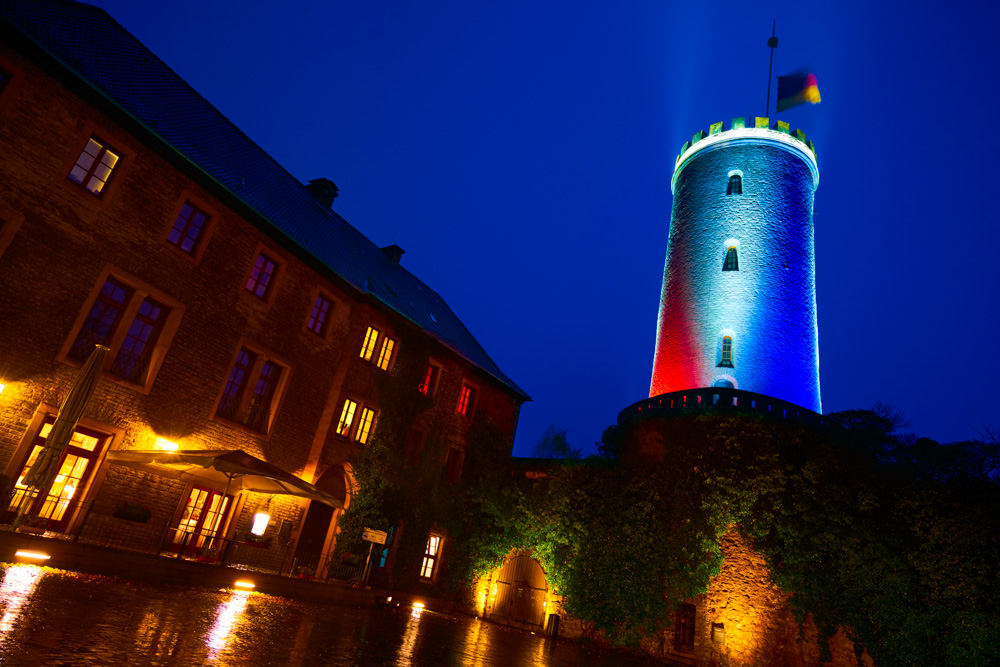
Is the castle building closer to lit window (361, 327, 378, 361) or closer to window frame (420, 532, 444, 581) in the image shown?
lit window (361, 327, 378, 361)

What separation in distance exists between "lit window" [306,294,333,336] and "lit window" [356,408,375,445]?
9.97 feet

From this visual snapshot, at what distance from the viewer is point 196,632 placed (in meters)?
6.78

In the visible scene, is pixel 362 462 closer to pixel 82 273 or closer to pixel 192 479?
pixel 192 479

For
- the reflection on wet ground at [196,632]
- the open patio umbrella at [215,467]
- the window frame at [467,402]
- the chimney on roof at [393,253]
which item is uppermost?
the chimney on roof at [393,253]

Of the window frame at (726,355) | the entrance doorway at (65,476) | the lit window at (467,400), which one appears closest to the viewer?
the entrance doorway at (65,476)

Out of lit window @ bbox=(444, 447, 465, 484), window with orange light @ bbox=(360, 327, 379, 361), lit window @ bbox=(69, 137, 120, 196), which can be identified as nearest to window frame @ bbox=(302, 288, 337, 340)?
window with orange light @ bbox=(360, 327, 379, 361)

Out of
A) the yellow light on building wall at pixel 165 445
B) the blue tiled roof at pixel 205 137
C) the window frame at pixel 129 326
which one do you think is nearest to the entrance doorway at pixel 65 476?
the yellow light on building wall at pixel 165 445

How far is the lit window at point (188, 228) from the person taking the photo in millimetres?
15148

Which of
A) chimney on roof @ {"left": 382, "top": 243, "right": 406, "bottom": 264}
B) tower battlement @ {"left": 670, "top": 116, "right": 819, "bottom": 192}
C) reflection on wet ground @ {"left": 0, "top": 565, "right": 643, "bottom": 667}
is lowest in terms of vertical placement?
reflection on wet ground @ {"left": 0, "top": 565, "right": 643, "bottom": 667}

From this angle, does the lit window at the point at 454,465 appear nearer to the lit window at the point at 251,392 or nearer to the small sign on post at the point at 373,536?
the small sign on post at the point at 373,536

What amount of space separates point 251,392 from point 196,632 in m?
10.5

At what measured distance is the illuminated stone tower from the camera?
21328 mm

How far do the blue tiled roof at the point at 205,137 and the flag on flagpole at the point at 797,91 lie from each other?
17686 mm

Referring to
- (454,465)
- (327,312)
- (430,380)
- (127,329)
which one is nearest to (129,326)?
(127,329)
